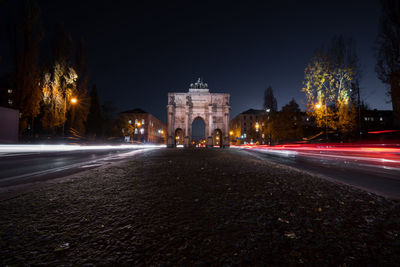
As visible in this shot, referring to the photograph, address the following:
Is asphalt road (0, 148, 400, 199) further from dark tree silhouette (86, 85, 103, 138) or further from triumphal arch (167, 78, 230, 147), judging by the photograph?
dark tree silhouette (86, 85, 103, 138)

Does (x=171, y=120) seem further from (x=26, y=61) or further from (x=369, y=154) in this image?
(x=369, y=154)

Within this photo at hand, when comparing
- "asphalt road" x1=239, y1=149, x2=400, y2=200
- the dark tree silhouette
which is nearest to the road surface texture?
"asphalt road" x1=239, y1=149, x2=400, y2=200

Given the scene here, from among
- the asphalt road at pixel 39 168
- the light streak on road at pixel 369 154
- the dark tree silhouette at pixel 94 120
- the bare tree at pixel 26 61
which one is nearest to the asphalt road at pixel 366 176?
the light streak on road at pixel 369 154

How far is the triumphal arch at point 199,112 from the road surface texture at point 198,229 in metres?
45.5

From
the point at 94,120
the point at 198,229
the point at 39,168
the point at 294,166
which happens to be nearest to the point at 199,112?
the point at 94,120

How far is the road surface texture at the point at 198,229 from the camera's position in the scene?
94cm

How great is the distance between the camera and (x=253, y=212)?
1591mm

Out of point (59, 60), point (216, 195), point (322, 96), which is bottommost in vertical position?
point (216, 195)

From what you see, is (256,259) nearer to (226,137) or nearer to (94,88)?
(226,137)

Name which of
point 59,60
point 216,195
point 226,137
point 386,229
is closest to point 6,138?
point 59,60

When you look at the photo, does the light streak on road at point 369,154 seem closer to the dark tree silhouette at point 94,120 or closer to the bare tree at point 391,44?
the bare tree at point 391,44

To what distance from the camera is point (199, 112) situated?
163 feet

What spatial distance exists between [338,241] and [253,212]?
0.60 metres

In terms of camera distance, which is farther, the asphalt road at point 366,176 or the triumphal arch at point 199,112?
the triumphal arch at point 199,112
